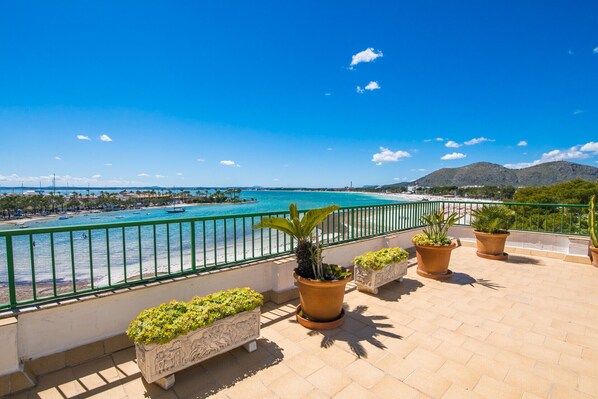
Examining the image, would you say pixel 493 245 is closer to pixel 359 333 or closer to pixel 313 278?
pixel 359 333

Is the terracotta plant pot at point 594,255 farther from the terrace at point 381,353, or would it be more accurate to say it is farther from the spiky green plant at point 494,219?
the terrace at point 381,353

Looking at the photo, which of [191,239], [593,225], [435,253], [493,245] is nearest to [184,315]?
[191,239]

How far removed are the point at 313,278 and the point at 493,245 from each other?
551 centimetres

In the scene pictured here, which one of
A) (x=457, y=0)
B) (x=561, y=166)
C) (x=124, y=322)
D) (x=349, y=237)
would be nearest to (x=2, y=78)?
(x=124, y=322)

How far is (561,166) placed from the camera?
213 ft

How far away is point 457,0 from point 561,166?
84276 mm

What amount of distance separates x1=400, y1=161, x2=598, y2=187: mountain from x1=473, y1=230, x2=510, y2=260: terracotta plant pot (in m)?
60.1

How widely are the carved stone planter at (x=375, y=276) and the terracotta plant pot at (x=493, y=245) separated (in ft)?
11.1

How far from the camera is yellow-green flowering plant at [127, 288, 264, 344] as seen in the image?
6.79 feet

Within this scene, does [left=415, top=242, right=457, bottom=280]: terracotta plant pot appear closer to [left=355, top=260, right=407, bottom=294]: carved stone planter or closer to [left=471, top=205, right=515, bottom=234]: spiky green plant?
[left=355, top=260, right=407, bottom=294]: carved stone planter

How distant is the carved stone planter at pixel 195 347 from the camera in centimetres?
206

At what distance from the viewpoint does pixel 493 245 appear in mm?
6352

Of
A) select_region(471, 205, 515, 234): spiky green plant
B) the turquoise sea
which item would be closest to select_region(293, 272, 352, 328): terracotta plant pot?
select_region(471, 205, 515, 234): spiky green plant

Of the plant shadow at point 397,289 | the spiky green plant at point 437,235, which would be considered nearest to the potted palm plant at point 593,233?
the spiky green plant at point 437,235
